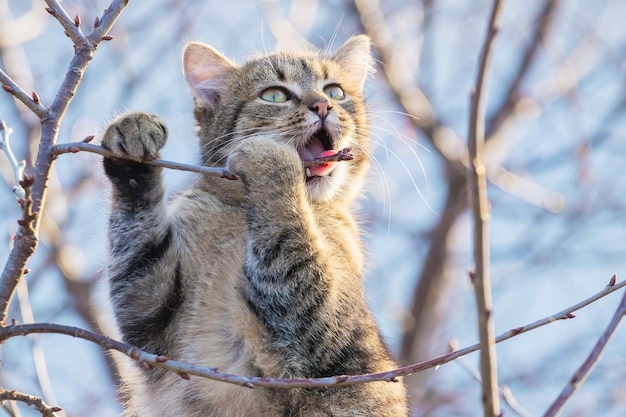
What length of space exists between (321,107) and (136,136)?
1143mm

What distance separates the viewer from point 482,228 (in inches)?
76.7

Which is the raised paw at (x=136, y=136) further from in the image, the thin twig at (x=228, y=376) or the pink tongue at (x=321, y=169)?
the thin twig at (x=228, y=376)

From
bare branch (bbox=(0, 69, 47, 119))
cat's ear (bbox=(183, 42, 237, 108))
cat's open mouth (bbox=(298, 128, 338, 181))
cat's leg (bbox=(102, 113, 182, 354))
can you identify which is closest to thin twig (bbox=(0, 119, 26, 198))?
bare branch (bbox=(0, 69, 47, 119))

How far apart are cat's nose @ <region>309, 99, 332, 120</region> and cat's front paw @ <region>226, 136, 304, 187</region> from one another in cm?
52

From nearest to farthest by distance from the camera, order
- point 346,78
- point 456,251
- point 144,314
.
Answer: point 144,314 → point 346,78 → point 456,251

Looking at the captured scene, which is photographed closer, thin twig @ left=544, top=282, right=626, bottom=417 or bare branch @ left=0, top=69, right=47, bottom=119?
→ thin twig @ left=544, top=282, right=626, bottom=417

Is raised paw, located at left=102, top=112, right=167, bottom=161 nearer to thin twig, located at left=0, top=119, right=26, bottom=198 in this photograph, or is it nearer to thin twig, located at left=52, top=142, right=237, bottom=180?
thin twig, located at left=0, top=119, right=26, bottom=198

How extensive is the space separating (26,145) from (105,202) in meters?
2.82

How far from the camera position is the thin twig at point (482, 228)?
1.91 m

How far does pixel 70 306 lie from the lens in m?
6.88

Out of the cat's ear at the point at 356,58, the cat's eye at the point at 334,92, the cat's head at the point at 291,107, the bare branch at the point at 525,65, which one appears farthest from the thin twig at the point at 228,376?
the bare branch at the point at 525,65

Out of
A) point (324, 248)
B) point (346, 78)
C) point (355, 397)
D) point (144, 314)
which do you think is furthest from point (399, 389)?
point (346, 78)

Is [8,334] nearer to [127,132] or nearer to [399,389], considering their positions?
[127,132]

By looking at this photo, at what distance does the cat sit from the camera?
3.73m
